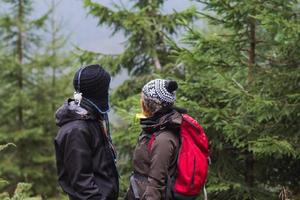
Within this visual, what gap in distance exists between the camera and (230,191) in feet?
25.2

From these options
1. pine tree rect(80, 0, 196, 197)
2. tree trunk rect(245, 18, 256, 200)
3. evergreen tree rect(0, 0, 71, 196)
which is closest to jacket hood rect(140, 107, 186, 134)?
tree trunk rect(245, 18, 256, 200)

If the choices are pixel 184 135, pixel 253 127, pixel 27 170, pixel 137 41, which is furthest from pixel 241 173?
pixel 27 170

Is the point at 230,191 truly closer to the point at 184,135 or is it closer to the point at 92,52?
the point at 184,135

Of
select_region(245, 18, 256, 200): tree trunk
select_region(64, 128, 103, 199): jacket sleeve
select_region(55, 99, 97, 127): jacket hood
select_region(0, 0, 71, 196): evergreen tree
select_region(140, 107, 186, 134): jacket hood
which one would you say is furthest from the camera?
select_region(0, 0, 71, 196): evergreen tree

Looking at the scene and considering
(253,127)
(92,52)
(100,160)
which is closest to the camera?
(100,160)

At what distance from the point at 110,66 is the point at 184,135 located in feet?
28.7

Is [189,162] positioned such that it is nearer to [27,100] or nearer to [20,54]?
[27,100]

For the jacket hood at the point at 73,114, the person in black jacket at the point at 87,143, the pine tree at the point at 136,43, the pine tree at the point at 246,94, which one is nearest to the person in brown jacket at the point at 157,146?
the person in black jacket at the point at 87,143

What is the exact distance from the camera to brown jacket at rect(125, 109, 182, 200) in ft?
13.0

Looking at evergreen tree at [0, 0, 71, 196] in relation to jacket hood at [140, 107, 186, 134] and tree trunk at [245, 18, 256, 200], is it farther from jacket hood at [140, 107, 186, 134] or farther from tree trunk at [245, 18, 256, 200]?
jacket hood at [140, 107, 186, 134]

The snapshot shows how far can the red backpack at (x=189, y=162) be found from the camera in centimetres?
404

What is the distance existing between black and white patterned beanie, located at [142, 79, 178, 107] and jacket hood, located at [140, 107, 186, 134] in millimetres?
74

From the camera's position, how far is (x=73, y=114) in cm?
384

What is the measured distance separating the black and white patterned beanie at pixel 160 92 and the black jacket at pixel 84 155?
1.57 feet
